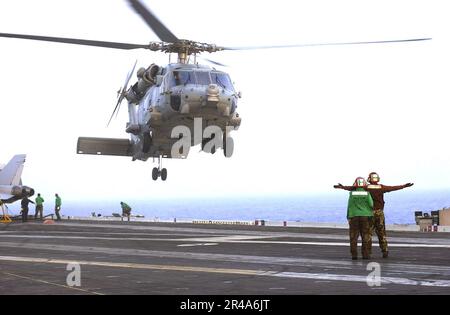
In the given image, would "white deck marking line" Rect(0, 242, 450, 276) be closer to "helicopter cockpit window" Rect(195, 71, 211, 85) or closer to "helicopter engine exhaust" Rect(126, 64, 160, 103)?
"helicopter cockpit window" Rect(195, 71, 211, 85)

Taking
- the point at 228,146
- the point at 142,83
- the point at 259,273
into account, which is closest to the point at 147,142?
the point at 142,83

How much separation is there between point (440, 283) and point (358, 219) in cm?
474

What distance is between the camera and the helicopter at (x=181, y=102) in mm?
29312

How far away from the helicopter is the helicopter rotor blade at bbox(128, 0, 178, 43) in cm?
5

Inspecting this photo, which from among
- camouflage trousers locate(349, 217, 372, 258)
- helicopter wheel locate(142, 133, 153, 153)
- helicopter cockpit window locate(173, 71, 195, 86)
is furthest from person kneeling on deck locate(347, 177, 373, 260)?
helicopter wheel locate(142, 133, 153, 153)

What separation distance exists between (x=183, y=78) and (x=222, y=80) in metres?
1.80

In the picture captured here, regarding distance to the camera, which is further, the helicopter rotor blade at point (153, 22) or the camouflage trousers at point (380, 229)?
the helicopter rotor blade at point (153, 22)

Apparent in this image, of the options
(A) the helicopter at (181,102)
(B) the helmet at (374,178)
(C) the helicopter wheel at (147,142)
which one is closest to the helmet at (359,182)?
(B) the helmet at (374,178)

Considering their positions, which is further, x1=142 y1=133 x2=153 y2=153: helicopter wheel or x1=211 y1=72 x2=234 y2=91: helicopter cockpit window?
x1=142 y1=133 x2=153 y2=153: helicopter wheel

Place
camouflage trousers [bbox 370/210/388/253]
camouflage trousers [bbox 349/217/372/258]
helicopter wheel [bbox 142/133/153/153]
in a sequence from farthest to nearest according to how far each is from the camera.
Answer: helicopter wheel [bbox 142/133/153/153]
camouflage trousers [bbox 370/210/388/253]
camouflage trousers [bbox 349/217/372/258]

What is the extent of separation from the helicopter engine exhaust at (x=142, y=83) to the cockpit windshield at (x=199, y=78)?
350 cm

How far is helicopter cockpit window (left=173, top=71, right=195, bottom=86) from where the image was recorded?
30.0m

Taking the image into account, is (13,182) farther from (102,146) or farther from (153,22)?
(153,22)

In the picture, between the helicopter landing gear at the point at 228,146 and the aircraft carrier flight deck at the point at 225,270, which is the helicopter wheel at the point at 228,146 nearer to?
the helicopter landing gear at the point at 228,146
